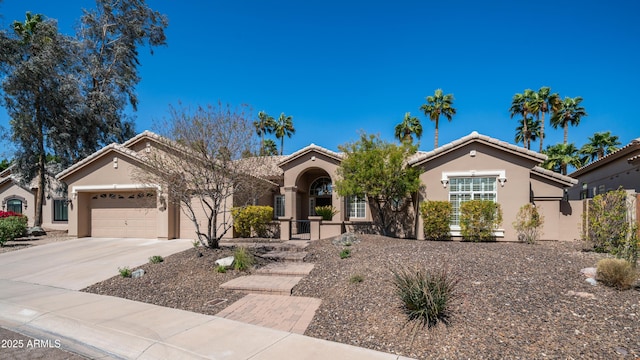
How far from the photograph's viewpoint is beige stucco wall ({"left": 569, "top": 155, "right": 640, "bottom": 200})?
1518cm

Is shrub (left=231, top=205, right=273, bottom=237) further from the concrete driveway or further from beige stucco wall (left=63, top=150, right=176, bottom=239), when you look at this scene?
beige stucco wall (left=63, top=150, right=176, bottom=239)

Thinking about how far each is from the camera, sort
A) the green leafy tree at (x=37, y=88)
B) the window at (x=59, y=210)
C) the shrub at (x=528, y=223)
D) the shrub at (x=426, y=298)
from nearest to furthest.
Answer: the shrub at (x=426, y=298), the shrub at (x=528, y=223), the green leafy tree at (x=37, y=88), the window at (x=59, y=210)

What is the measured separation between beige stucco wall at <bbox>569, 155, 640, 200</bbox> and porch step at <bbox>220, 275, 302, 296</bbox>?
15.6 meters

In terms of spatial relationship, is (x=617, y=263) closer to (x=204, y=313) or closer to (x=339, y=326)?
(x=339, y=326)

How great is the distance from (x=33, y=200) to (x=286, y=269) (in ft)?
87.2

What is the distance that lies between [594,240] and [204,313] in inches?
455

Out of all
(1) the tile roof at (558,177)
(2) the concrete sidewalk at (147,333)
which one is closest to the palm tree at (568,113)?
(1) the tile roof at (558,177)

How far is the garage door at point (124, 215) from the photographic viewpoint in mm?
16984

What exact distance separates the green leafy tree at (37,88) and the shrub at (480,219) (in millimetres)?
25665

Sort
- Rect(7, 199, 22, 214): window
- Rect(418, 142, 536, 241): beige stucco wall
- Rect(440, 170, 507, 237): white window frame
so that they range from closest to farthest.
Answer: Rect(418, 142, 536, 241): beige stucco wall → Rect(440, 170, 507, 237): white window frame → Rect(7, 199, 22, 214): window

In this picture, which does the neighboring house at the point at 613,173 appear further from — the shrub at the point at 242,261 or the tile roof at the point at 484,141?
the shrub at the point at 242,261

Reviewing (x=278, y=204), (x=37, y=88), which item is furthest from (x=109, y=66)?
(x=278, y=204)

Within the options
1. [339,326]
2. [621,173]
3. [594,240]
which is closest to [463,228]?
[594,240]

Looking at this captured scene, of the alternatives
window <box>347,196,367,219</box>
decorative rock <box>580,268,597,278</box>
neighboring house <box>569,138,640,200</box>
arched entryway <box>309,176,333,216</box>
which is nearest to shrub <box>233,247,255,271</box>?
decorative rock <box>580,268,597,278</box>
